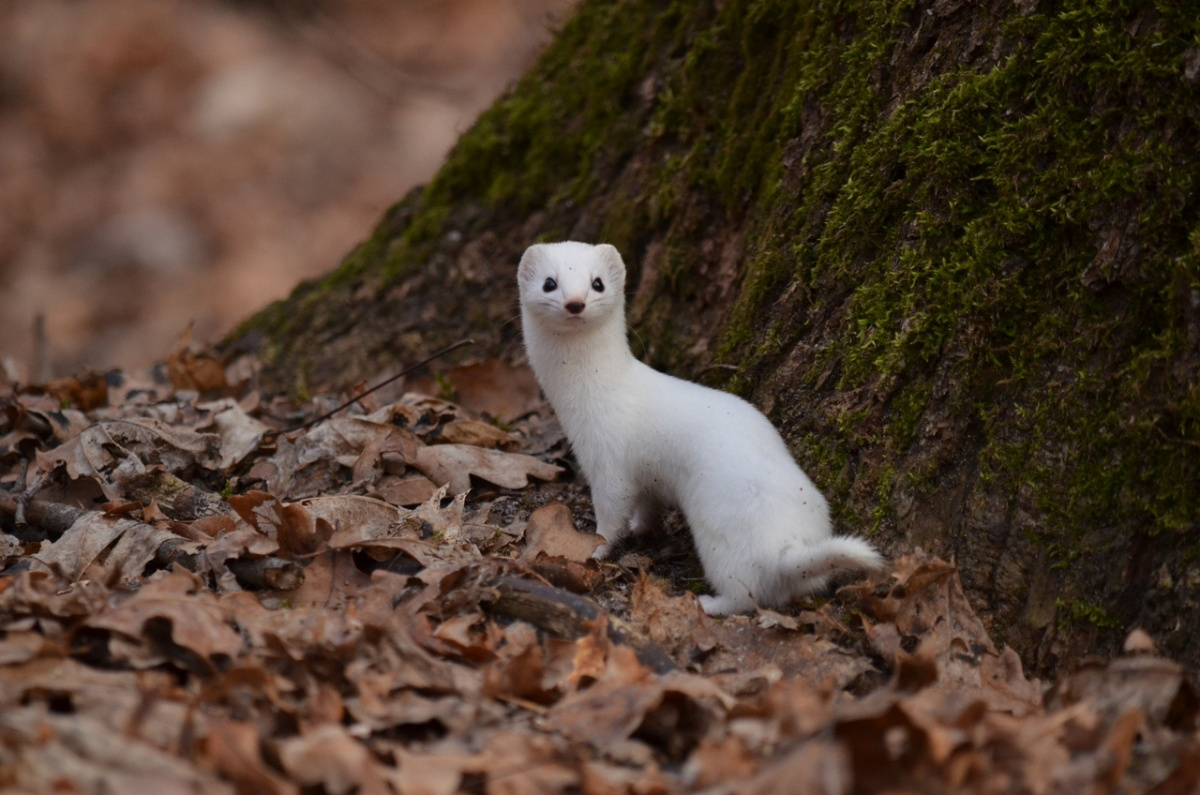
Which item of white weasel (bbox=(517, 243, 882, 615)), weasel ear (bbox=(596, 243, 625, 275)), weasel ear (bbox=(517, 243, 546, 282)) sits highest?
weasel ear (bbox=(596, 243, 625, 275))

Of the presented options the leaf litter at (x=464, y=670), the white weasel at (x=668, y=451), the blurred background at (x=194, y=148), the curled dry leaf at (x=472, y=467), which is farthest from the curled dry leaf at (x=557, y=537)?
the blurred background at (x=194, y=148)

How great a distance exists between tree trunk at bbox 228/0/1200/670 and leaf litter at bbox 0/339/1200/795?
28cm

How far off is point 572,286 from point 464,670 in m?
1.96

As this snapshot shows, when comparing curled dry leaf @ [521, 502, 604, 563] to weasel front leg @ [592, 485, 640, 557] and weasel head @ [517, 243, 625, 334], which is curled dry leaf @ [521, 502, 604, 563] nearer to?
weasel front leg @ [592, 485, 640, 557]

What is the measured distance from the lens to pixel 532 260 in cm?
458

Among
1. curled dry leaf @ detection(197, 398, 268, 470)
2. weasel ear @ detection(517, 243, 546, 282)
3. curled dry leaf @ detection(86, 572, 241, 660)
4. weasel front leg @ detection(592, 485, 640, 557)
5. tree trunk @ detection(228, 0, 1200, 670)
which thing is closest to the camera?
curled dry leaf @ detection(86, 572, 241, 660)

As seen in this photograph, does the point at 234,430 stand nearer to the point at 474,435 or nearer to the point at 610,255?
the point at 474,435

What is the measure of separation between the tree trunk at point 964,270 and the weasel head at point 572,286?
53 centimetres

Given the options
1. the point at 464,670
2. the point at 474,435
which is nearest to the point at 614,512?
the point at 474,435

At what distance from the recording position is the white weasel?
3568 millimetres

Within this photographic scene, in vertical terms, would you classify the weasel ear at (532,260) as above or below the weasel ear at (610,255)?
below

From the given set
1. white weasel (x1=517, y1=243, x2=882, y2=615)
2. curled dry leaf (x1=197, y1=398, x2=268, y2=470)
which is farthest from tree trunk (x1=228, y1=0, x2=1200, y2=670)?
curled dry leaf (x1=197, y1=398, x2=268, y2=470)

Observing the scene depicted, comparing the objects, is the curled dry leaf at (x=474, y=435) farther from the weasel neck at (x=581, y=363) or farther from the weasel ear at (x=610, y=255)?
the weasel ear at (x=610, y=255)

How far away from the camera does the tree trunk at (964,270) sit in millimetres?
3006
